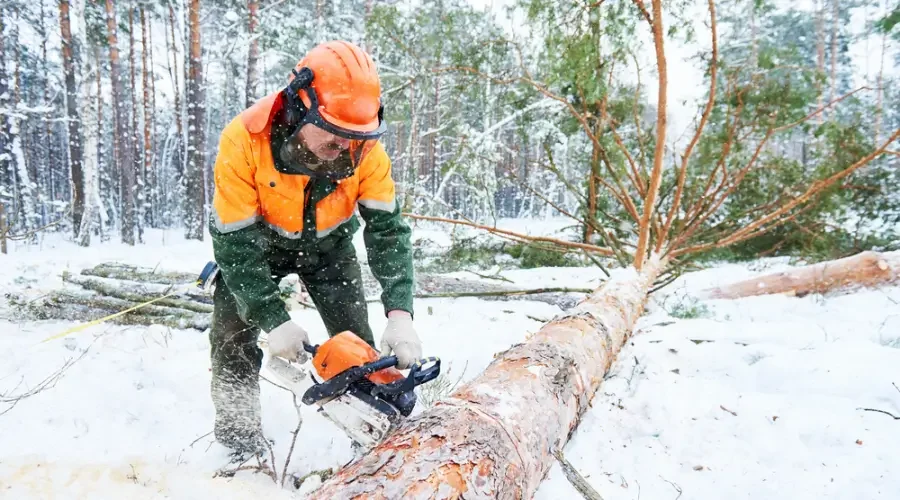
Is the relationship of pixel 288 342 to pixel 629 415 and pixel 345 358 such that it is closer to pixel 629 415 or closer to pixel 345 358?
pixel 345 358

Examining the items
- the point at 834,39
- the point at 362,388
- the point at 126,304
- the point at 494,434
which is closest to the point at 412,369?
the point at 362,388

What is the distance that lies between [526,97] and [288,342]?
414 cm

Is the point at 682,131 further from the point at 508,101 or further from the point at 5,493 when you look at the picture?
the point at 5,493

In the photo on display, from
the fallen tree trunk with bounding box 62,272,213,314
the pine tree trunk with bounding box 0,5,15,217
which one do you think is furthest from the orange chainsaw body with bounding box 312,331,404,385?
the pine tree trunk with bounding box 0,5,15,217

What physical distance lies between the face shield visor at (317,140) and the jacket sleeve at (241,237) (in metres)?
0.16

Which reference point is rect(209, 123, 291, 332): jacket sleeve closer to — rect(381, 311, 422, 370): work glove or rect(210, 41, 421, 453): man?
rect(210, 41, 421, 453): man

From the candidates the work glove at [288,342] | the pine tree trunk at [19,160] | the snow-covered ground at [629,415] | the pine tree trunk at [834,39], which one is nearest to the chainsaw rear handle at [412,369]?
the work glove at [288,342]

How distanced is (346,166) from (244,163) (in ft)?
1.21

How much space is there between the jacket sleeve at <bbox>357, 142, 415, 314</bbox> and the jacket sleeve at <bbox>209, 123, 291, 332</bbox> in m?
0.45

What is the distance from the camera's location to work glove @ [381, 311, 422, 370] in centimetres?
165

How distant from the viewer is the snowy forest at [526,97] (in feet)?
14.3

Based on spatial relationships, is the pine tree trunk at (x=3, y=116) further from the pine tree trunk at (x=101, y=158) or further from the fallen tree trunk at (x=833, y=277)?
the fallen tree trunk at (x=833, y=277)

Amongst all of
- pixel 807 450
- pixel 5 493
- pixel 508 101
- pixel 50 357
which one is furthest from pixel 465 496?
pixel 508 101

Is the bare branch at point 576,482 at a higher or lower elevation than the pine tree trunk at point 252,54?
lower
